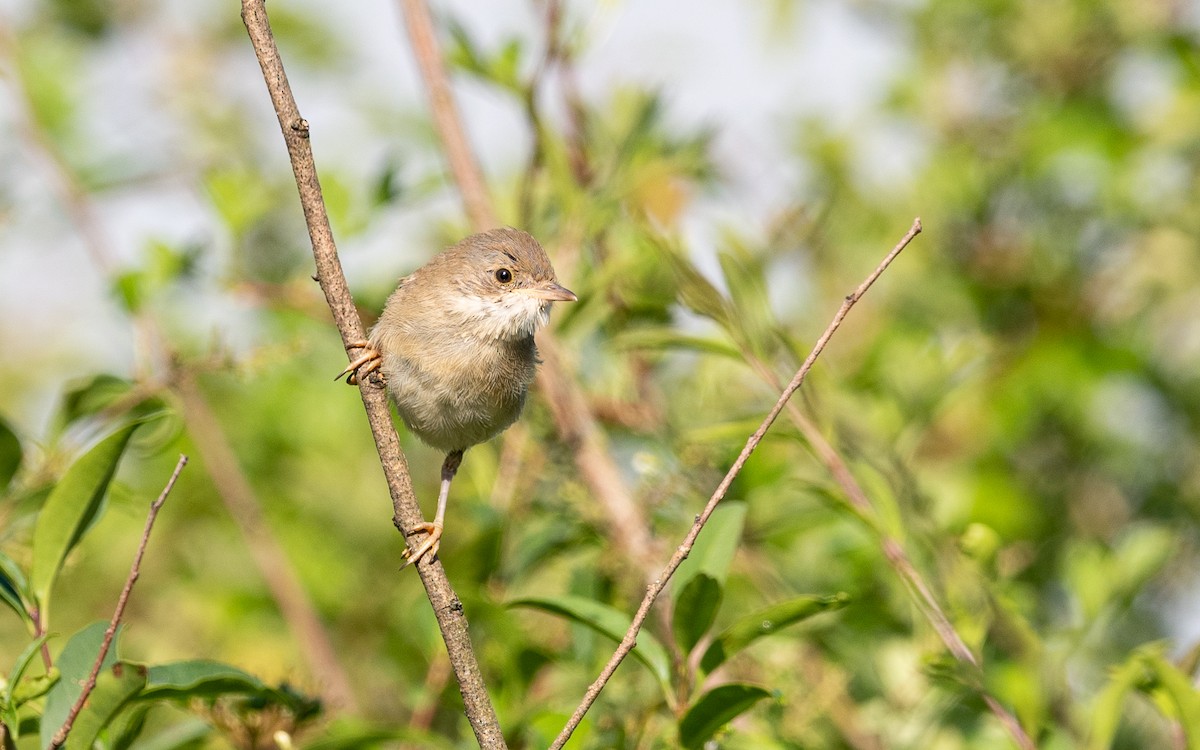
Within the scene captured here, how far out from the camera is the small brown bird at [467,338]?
3.82m

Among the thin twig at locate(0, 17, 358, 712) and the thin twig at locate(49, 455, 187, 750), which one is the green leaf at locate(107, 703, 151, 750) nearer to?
the thin twig at locate(49, 455, 187, 750)

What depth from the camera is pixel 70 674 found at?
2.45 meters

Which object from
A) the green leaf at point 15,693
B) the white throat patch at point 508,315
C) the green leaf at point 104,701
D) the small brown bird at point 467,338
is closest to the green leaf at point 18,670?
the green leaf at point 15,693

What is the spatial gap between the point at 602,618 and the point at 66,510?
115 centimetres

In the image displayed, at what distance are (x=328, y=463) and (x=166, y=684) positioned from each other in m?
2.83

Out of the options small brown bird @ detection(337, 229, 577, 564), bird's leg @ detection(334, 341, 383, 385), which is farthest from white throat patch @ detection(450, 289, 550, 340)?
bird's leg @ detection(334, 341, 383, 385)

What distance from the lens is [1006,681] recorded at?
3.15m

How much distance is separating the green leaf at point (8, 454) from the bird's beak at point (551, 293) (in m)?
1.58

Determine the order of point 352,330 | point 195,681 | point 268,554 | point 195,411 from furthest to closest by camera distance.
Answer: point 195,411, point 268,554, point 352,330, point 195,681

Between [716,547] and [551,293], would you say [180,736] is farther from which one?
[551,293]

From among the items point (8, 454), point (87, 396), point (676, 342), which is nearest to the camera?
point (8, 454)

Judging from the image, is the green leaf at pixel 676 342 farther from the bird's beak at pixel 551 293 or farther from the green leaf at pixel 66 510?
the green leaf at pixel 66 510

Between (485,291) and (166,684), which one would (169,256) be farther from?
(166,684)

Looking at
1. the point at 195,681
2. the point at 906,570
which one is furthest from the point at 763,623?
the point at 195,681
